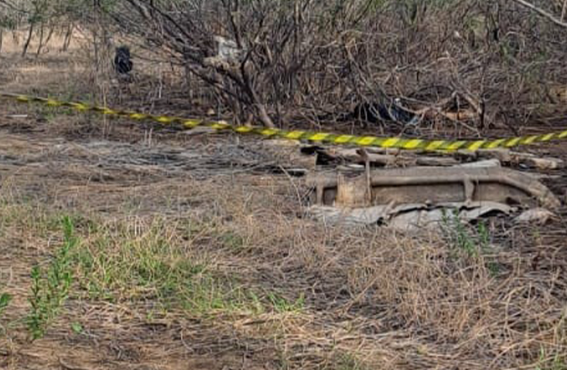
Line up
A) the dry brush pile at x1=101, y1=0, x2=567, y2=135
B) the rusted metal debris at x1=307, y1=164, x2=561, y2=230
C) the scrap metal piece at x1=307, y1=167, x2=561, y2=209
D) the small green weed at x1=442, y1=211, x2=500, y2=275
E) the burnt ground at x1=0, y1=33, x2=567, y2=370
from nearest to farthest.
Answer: the burnt ground at x1=0, y1=33, x2=567, y2=370 → the small green weed at x1=442, y1=211, x2=500, y2=275 → the rusted metal debris at x1=307, y1=164, x2=561, y2=230 → the scrap metal piece at x1=307, y1=167, x2=561, y2=209 → the dry brush pile at x1=101, y1=0, x2=567, y2=135

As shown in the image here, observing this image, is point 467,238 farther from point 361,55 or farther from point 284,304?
point 361,55

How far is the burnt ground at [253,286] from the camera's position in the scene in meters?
4.02

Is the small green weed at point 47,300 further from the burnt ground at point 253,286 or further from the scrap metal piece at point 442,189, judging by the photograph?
the scrap metal piece at point 442,189

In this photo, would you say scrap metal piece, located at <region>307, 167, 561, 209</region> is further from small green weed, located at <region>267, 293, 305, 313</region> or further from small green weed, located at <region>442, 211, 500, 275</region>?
small green weed, located at <region>267, 293, 305, 313</region>

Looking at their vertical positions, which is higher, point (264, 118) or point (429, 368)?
point (264, 118)

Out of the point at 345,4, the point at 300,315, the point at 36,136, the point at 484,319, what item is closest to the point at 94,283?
the point at 300,315

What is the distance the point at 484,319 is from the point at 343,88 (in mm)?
6829

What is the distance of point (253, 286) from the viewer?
4.84m

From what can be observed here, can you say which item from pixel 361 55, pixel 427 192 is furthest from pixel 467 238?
pixel 361 55

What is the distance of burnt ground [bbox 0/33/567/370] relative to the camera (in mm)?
4020

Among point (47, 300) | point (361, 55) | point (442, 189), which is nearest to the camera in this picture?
point (47, 300)

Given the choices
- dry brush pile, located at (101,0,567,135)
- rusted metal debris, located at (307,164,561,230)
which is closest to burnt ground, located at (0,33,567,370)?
rusted metal debris, located at (307,164,561,230)

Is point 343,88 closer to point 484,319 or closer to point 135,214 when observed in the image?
point 135,214

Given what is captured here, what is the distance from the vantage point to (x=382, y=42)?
35.6 ft
